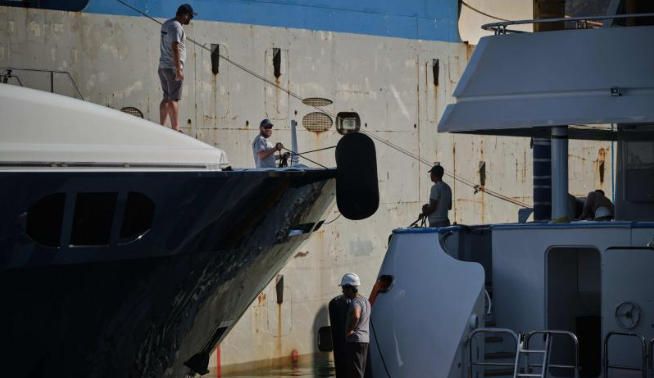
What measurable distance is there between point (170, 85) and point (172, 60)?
228 millimetres

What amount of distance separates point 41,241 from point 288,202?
247cm

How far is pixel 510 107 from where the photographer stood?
1384 centimetres

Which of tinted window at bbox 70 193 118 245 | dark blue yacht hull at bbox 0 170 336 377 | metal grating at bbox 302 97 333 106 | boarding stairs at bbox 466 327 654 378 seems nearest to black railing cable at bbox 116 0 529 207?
metal grating at bbox 302 97 333 106

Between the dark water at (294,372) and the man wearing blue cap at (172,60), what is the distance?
21.2 ft

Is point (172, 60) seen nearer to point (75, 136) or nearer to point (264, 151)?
point (264, 151)

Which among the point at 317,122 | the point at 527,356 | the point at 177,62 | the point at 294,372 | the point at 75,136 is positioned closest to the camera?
the point at 75,136

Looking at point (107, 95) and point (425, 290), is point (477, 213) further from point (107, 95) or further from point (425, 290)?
point (425, 290)

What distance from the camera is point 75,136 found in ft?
34.5

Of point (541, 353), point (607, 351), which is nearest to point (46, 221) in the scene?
point (541, 353)

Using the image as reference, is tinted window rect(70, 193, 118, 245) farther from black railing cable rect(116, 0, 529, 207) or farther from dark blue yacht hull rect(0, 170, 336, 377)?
black railing cable rect(116, 0, 529, 207)

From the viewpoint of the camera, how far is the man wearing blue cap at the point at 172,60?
13.5 metres

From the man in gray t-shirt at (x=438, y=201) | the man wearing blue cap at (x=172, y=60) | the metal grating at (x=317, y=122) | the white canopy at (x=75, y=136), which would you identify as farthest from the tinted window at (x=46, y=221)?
the metal grating at (x=317, y=122)

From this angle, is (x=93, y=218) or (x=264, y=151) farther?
(x=264, y=151)

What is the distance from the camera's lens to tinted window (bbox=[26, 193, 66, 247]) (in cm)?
1014
